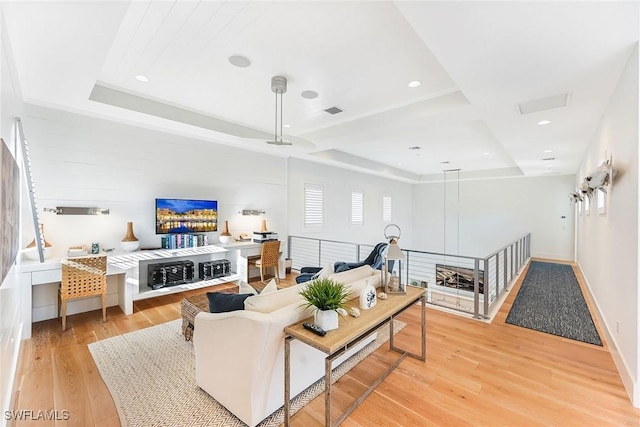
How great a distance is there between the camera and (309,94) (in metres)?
3.62

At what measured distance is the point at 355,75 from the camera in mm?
3123

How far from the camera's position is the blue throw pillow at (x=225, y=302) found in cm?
202

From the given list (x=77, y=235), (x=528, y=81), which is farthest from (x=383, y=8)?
(x=77, y=235)

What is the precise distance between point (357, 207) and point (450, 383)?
6609 millimetres

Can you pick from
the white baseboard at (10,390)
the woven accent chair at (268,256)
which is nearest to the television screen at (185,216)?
the woven accent chair at (268,256)

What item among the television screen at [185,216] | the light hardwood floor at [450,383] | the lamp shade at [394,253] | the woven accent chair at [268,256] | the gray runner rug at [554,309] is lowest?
the light hardwood floor at [450,383]

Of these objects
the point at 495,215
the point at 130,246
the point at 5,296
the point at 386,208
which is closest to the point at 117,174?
the point at 130,246

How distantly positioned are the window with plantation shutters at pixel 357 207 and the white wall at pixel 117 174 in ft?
12.3

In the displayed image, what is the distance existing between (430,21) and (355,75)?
50.5 inches

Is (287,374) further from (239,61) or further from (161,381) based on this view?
(239,61)

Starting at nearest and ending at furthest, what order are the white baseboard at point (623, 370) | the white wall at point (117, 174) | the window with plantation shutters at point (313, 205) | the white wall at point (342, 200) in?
the white baseboard at point (623, 370), the white wall at point (117, 174), the white wall at point (342, 200), the window with plantation shutters at point (313, 205)

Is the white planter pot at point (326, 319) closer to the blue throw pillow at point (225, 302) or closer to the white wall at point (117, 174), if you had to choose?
the blue throw pillow at point (225, 302)

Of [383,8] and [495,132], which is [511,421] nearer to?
[383,8]

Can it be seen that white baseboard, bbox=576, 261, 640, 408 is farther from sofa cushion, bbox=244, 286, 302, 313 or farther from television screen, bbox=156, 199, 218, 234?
television screen, bbox=156, 199, 218, 234
